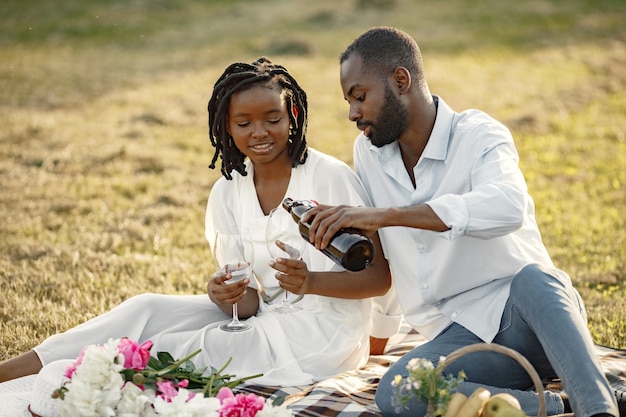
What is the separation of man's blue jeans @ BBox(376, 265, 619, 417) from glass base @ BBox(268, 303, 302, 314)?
25.4 inches

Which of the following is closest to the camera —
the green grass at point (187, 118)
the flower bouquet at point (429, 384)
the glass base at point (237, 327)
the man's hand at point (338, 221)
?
the flower bouquet at point (429, 384)

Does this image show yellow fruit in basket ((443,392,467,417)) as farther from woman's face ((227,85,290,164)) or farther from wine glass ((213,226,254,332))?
woman's face ((227,85,290,164))

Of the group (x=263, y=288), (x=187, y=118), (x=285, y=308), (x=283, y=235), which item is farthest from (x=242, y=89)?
(x=187, y=118)

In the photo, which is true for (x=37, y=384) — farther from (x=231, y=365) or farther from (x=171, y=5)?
(x=171, y=5)

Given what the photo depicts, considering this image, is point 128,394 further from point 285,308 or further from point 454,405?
point 454,405

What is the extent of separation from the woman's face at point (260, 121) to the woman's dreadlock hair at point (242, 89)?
63 mm

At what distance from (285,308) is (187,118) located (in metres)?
8.88

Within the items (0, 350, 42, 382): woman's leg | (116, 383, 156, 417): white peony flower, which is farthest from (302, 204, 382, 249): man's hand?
(0, 350, 42, 382): woman's leg

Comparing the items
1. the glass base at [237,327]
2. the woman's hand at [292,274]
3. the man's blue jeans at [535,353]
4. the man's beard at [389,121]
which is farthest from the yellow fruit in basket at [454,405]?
the man's beard at [389,121]

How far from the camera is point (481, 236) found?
4.26 metres

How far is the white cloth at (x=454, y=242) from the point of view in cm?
465

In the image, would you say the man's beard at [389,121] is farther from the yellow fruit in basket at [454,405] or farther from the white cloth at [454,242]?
the yellow fruit in basket at [454,405]

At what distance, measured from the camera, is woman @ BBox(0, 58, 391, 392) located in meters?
4.86

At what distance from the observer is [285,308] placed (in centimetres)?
478
